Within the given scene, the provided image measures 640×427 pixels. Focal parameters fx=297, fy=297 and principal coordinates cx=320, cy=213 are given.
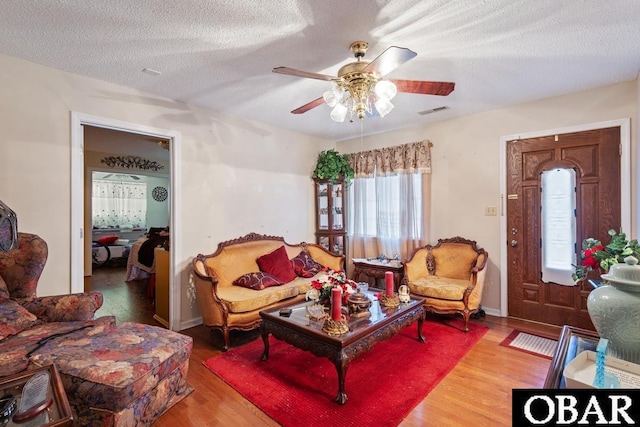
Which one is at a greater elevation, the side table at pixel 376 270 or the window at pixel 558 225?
the window at pixel 558 225

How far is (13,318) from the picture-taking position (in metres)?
1.99

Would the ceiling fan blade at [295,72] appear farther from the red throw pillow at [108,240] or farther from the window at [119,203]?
the window at [119,203]

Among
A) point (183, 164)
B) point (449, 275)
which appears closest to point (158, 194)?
point (183, 164)

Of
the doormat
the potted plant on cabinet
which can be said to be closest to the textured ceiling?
the potted plant on cabinet

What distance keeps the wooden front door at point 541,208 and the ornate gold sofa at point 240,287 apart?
225 centimetres

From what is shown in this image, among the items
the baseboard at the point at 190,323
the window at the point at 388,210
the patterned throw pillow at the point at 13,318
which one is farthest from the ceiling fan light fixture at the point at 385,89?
the baseboard at the point at 190,323

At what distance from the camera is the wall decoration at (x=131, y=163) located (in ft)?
20.9

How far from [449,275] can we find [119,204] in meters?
9.12

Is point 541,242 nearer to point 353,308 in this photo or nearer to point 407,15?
point 353,308

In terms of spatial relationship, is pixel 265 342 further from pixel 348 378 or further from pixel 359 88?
pixel 359 88

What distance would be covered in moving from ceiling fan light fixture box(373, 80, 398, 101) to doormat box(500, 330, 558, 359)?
2.56m

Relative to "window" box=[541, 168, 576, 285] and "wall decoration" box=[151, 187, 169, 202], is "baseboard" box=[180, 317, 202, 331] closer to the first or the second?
"window" box=[541, 168, 576, 285]

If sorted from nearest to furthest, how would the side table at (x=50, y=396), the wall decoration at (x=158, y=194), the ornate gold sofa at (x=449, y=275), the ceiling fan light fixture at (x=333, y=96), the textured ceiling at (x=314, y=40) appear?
the side table at (x=50, y=396), the textured ceiling at (x=314, y=40), the ceiling fan light fixture at (x=333, y=96), the ornate gold sofa at (x=449, y=275), the wall decoration at (x=158, y=194)

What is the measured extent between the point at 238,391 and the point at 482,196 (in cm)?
343
